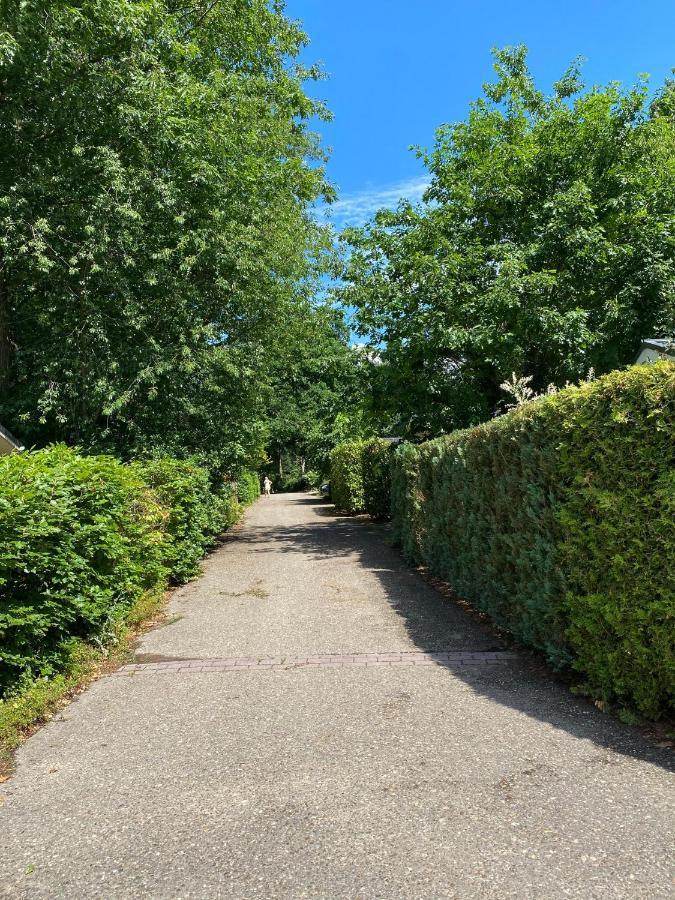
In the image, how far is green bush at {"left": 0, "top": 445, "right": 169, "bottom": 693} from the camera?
14.2 ft

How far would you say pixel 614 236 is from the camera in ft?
40.6

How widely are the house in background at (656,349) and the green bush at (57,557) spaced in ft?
26.3

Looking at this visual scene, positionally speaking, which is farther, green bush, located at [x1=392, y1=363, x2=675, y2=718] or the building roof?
the building roof

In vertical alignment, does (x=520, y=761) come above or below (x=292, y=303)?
below

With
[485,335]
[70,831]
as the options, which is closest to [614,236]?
[485,335]

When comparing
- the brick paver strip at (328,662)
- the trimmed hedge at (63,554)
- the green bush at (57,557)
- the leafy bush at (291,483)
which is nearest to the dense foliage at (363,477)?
the trimmed hedge at (63,554)

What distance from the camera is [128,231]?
34.9 ft

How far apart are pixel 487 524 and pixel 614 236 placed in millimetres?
8797

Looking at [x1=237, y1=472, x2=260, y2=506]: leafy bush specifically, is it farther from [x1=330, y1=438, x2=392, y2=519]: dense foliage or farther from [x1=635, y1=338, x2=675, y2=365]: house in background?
[x1=635, y1=338, x2=675, y2=365]: house in background

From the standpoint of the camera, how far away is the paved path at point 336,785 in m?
2.58

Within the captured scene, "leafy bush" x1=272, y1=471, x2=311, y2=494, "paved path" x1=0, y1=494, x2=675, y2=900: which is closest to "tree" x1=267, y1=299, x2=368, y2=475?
"paved path" x1=0, y1=494, x2=675, y2=900

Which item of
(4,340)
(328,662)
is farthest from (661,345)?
(4,340)

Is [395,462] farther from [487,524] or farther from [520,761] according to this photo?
[520,761]

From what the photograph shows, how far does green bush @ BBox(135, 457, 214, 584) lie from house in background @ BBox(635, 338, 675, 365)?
24.6ft
